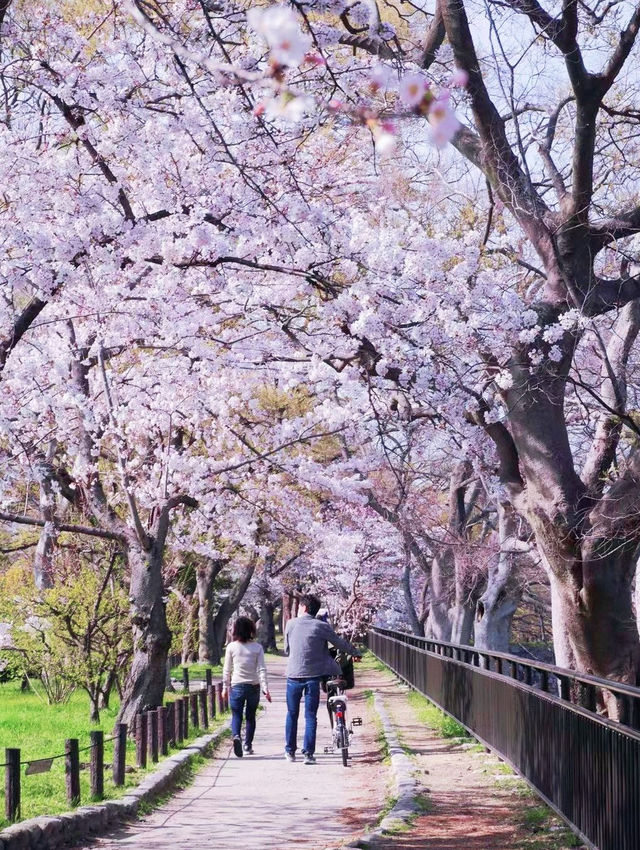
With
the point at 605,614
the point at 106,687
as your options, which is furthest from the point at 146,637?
the point at 605,614

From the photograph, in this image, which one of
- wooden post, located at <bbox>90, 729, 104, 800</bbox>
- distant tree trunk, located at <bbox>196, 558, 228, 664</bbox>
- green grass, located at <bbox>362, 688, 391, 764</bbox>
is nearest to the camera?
wooden post, located at <bbox>90, 729, 104, 800</bbox>

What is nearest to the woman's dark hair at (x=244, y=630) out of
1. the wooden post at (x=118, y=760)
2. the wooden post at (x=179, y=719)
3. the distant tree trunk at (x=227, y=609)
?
the wooden post at (x=179, y=719)

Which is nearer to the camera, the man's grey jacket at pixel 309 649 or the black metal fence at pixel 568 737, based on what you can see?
the black metal fence at pixel 568 737

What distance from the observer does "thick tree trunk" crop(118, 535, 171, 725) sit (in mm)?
15531

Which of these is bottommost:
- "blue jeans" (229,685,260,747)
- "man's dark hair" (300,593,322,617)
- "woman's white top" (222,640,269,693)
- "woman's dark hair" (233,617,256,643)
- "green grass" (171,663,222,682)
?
"green grass" (171,663,222,682)

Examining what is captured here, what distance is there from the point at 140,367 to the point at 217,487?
93.2 inches

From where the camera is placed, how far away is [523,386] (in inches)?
452

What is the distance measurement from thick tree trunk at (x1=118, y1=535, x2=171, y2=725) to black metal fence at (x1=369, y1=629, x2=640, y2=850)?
4.18m

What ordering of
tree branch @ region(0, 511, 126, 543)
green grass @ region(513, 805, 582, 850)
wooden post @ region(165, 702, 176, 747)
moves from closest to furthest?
1. green grass @ region(513, 805, 582, 850)
2. wooden post @ region(165, 702, 176, 747)
3. tree branch @ region(0, 511, 126, 543)

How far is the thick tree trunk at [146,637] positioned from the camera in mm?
15531

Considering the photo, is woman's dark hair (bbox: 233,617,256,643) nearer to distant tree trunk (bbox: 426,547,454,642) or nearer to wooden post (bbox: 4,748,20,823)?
wooden post (bbox: 4,748,20,823)

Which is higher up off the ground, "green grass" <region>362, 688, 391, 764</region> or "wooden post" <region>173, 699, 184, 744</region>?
"wooden post" <region>173, 699, 184, 744</region>

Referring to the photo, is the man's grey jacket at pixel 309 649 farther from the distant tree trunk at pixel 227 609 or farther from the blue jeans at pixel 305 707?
the distant tree trunk at pixel 227 609

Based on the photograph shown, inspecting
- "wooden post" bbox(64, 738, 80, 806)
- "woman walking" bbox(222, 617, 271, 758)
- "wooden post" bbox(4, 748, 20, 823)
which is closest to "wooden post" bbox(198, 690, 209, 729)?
"woman walking" bbox(222, 617, 271, 758)
